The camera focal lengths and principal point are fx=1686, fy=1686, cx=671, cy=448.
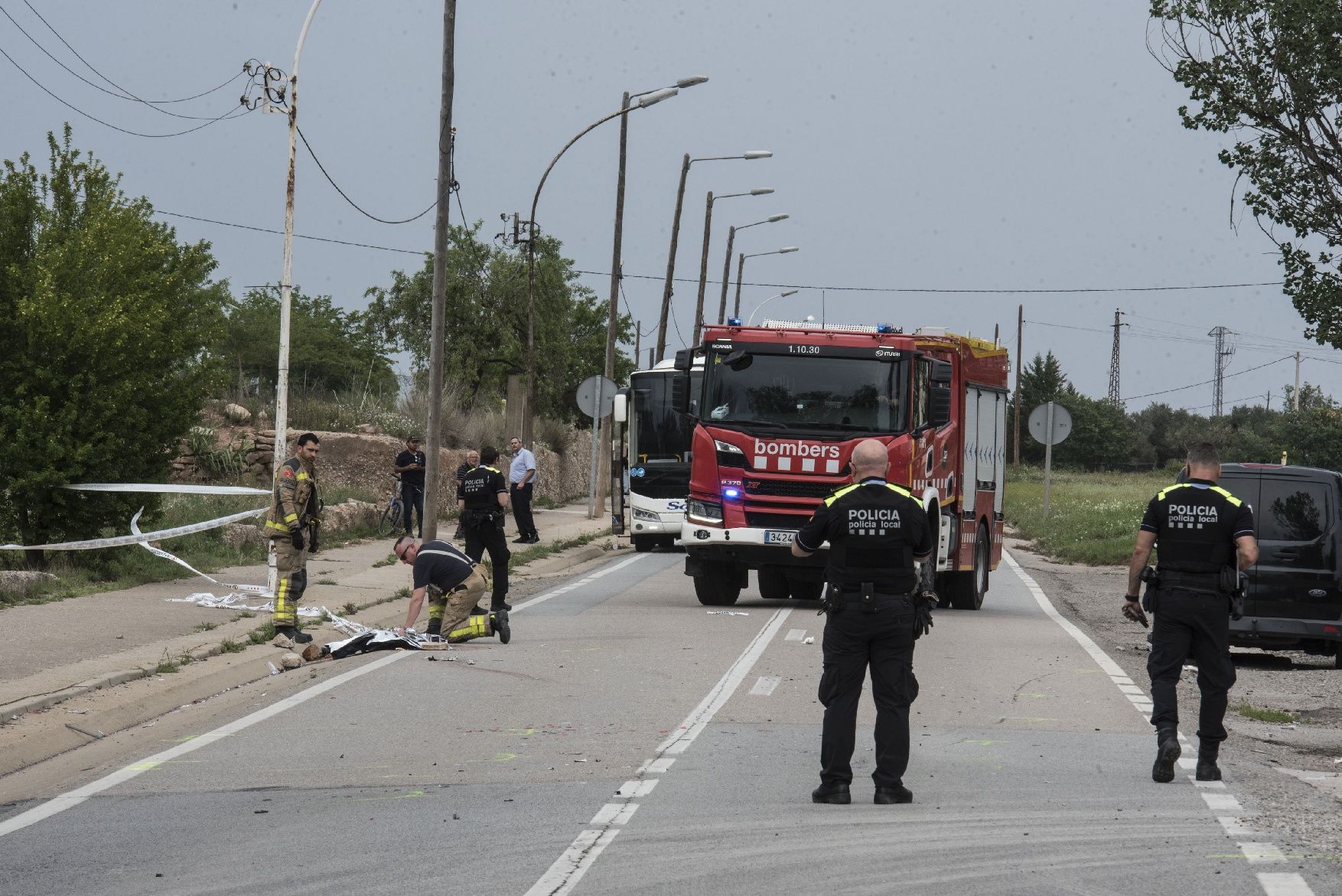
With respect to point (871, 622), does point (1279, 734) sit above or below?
below

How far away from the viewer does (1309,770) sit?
942 cm

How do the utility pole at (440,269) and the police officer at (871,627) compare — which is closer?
the police officer at (871,627)

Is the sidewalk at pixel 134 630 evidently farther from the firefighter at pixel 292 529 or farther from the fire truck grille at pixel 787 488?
the fire truck grille at pixel 787 488

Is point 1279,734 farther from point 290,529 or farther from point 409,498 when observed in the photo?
point 409,498

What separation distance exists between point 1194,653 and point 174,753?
18.3 feet

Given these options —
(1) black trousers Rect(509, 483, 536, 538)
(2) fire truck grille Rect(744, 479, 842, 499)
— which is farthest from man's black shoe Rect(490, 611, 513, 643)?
(1) black trousers Rect(509, 483, 536, 538)

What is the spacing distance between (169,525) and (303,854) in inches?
620

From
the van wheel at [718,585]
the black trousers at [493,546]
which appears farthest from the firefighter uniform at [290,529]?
the van wheel at [718,585]

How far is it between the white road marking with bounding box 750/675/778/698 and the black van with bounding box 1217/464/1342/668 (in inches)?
176

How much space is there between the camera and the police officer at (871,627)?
783 cm

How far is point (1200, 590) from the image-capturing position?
883 centimetres

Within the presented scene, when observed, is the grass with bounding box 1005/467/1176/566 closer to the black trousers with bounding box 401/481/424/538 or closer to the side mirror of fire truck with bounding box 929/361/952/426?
the side mirror of fire truck with bounding box 929/361/952/426

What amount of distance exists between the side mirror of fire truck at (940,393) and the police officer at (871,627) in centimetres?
990

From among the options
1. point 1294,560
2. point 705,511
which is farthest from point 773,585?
point 1294,560
